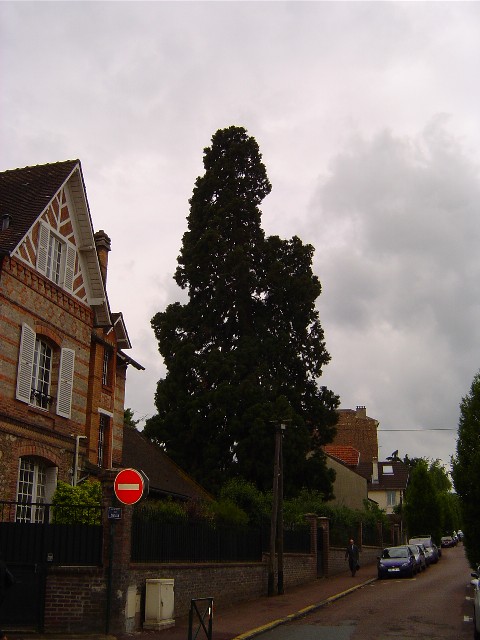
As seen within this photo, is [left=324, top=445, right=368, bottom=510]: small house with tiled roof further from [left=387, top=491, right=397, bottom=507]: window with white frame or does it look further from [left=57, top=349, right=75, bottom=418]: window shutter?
[left=57, top=349, right=75, bottom=418]: window shutter

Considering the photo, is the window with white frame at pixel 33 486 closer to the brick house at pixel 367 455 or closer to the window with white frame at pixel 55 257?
the window with white frame at pixel 55 257

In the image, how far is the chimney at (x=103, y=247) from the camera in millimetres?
24609

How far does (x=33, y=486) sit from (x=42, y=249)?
6085 mm

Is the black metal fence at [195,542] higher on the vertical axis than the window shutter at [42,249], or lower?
lower

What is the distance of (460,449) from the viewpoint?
25422 millimetres

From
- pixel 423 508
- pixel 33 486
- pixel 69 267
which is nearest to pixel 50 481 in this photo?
pixel 33 486

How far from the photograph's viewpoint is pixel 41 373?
61.9 feet

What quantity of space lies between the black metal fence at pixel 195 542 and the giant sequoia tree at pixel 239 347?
8.22 m

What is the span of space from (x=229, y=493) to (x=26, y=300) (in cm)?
1524

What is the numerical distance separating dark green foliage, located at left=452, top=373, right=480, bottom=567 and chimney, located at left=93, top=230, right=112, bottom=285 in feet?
44.7

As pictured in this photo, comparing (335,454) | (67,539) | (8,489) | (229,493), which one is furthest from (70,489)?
(335,454)

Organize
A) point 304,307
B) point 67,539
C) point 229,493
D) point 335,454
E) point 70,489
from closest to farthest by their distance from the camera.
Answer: point 67,539 < point 70,489 < point 229,493 < point 304,307 < point 335,454

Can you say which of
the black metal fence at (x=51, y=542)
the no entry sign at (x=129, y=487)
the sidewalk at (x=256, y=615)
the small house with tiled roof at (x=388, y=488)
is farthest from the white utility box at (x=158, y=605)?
the small house with tiled roof at (x=388, y=488)

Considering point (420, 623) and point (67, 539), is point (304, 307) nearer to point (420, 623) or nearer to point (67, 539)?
point (420, 623)
